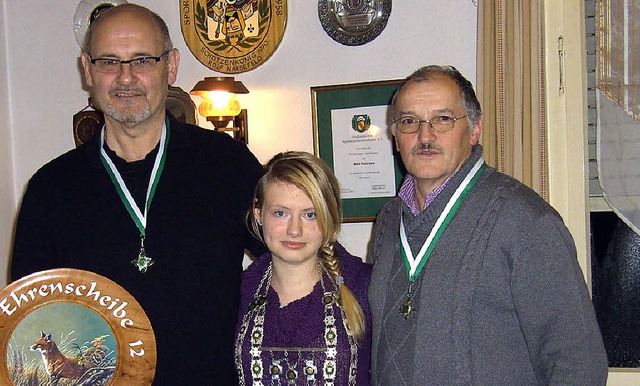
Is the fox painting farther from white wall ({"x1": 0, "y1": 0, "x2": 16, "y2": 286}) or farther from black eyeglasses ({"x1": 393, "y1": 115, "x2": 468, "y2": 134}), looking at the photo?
white wall ({"x1": 0, "y1": 0, "x2": 16, "y2": 286})

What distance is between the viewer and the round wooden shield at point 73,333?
1.97m

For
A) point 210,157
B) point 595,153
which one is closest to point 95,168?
point 210,157

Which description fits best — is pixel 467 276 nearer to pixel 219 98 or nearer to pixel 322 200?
pixel 322 200

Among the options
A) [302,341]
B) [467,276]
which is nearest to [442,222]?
[467,276]

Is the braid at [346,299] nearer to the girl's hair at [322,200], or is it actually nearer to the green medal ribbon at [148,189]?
the girl's hair at [322,200]

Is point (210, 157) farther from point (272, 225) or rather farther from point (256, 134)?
point (256, 134)

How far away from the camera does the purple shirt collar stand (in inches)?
80.3

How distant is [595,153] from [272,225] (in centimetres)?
175

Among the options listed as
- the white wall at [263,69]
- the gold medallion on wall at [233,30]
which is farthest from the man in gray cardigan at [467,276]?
the gold medallion on wall at [233,30]

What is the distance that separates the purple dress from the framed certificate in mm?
1224

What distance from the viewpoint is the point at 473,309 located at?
188cm

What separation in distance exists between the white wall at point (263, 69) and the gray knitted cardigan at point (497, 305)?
59.0 inches

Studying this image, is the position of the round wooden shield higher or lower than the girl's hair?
lower

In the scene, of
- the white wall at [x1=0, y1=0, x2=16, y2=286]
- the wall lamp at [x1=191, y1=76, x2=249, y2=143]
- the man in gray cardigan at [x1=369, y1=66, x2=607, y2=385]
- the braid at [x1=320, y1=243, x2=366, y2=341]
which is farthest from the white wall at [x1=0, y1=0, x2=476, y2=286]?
the man in gray cardigan at [x1=369, y1=66, x2=607, y2=385]
